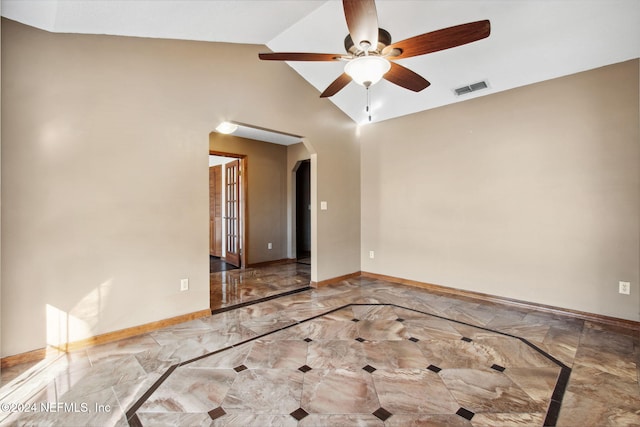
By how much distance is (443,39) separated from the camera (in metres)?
2.00

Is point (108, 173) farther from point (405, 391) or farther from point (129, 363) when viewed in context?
point (405, 391)

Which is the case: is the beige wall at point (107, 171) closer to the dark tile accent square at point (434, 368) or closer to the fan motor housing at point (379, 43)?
the fan motor housing at point (379, 43)

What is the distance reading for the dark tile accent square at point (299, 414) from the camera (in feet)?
5.75

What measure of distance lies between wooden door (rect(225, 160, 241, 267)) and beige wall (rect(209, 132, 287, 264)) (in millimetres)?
259

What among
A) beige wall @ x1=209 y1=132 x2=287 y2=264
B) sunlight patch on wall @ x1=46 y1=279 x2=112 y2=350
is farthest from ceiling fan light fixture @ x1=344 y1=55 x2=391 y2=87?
beige wall @ x1=209 y1=132 x2=287 y2=264

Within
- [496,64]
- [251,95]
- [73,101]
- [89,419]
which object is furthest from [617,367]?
[73,101]

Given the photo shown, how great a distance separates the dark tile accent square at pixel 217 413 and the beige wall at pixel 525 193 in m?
3.44

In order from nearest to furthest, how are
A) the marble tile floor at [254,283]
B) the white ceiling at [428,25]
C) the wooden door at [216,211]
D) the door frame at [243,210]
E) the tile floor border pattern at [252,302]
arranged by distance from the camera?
the white ceiling at [428,25], the tile floor border pattern at [252,302], the marble tile floor at [254,283], the door frame at [243,210], the wooden door at [216,211]

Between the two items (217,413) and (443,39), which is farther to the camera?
(443,39)

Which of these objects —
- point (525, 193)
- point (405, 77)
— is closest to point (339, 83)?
point (405, 77)

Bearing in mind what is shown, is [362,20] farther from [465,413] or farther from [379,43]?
[465,413]

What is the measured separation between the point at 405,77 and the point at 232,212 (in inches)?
185

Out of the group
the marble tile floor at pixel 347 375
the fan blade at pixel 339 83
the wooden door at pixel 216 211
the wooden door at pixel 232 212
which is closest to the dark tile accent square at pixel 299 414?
the marble tile floor at pixel 347 375

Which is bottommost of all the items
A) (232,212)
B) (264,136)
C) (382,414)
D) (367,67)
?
(382,414)
